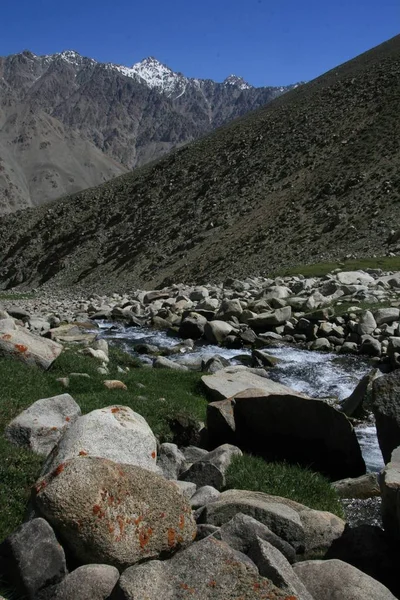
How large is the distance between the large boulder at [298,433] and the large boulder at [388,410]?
1.32 meters

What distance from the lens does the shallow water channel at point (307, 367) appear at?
18.1 metres

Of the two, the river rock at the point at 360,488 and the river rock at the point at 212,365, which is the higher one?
the river rock at the point at 212,365

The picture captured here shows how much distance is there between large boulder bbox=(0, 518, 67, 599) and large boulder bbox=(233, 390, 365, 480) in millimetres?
5854

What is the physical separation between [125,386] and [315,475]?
6124mm

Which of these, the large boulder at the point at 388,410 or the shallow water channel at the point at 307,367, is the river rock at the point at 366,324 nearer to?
the shallow water channel at the point at 307,367

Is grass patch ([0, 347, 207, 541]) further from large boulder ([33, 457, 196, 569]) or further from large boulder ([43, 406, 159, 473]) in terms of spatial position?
large boulder ([33, 457, 196, 569])

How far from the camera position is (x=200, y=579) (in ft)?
17.7

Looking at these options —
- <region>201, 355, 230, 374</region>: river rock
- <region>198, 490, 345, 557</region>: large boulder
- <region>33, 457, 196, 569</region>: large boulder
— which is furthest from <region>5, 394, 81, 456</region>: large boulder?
<region>201, 355, 230, 374</region>: river rock

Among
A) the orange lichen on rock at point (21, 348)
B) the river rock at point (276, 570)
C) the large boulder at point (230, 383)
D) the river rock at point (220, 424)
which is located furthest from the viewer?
the orange lichen on rock at point (21, 348)

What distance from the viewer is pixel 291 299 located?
98.7 ft

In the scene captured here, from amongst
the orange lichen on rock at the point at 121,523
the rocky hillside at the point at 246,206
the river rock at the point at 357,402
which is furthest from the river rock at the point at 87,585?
the rocky hillside at the point at 246,206

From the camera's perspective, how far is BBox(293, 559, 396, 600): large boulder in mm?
5906

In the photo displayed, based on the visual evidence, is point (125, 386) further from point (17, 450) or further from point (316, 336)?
point (316, 336)

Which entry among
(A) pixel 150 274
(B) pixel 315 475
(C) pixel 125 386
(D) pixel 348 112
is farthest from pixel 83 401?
(D) pixel 348 112
